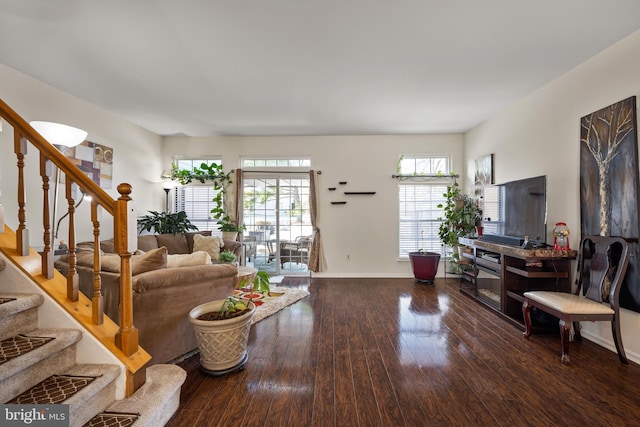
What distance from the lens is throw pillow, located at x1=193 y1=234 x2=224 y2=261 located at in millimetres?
4355

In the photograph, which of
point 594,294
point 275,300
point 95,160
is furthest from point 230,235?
point 594,294

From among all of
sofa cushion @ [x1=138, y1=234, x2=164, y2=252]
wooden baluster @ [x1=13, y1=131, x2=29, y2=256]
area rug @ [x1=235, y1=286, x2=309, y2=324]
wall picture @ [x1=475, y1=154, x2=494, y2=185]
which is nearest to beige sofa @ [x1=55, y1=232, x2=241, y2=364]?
wooden baluster @ [x1=13, y1=131, x2=29, y2=256]

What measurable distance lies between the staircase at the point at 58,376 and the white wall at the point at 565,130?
3782 mm

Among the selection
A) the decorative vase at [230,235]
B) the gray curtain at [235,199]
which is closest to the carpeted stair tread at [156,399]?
the decorative vase at [230,235]

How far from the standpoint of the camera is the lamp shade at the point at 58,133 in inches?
83.3

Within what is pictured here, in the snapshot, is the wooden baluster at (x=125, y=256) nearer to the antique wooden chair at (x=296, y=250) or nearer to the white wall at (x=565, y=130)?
the antique wooden chair at (x=296, y=250)

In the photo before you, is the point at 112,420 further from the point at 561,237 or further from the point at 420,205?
the point at 420,205

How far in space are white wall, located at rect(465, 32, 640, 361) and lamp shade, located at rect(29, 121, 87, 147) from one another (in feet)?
16.0

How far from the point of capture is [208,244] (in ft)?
14.4

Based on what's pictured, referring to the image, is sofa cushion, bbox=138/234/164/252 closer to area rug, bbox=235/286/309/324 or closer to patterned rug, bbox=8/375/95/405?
area rug, bbox=235/286/309/324

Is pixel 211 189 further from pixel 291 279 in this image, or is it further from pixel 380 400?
pixel 380 400

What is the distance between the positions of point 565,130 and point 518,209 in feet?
3.28

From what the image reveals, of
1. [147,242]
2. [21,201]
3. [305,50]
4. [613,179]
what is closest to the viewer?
[21,201]

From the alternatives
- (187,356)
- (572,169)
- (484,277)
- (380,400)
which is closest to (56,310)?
(187,356)
